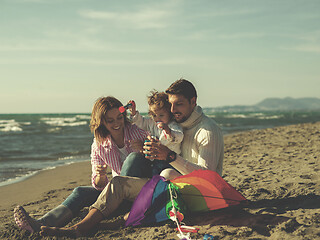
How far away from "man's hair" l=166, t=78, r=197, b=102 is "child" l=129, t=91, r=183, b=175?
13.2 inches

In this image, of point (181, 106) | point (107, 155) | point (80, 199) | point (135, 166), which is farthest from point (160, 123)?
point (80, 199)

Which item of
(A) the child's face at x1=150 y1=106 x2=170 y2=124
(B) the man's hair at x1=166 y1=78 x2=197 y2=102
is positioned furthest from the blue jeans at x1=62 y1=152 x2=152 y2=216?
(B) the man's hair at x1=166 y1=78 x2=197 y2=102

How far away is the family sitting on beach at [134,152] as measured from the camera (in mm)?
2990

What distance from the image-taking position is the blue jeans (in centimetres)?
323

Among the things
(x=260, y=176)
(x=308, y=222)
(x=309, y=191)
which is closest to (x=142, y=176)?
(x=308, y=222)

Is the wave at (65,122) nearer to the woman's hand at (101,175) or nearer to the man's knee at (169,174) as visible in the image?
the woman's hand at (101,175)

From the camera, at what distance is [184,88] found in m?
3.29

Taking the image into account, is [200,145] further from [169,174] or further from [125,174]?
[125,174]

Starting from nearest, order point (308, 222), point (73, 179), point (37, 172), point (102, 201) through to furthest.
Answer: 1. point (308, 222)
2. point (102, 201)
3. point (73, 179)
4. point (37, 172)

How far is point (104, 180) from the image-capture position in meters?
3.41

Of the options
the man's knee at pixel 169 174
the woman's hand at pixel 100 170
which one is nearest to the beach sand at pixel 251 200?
the man's knee at pixel 169 174

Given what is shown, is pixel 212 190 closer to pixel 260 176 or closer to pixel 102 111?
pixel 102 111

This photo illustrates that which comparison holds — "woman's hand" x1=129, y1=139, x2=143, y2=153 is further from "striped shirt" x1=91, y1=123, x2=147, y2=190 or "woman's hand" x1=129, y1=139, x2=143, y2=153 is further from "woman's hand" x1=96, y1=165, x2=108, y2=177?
"woman's hand" x1=96, y1=165, x2=108, y2=177

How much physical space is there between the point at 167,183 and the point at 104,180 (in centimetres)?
77
